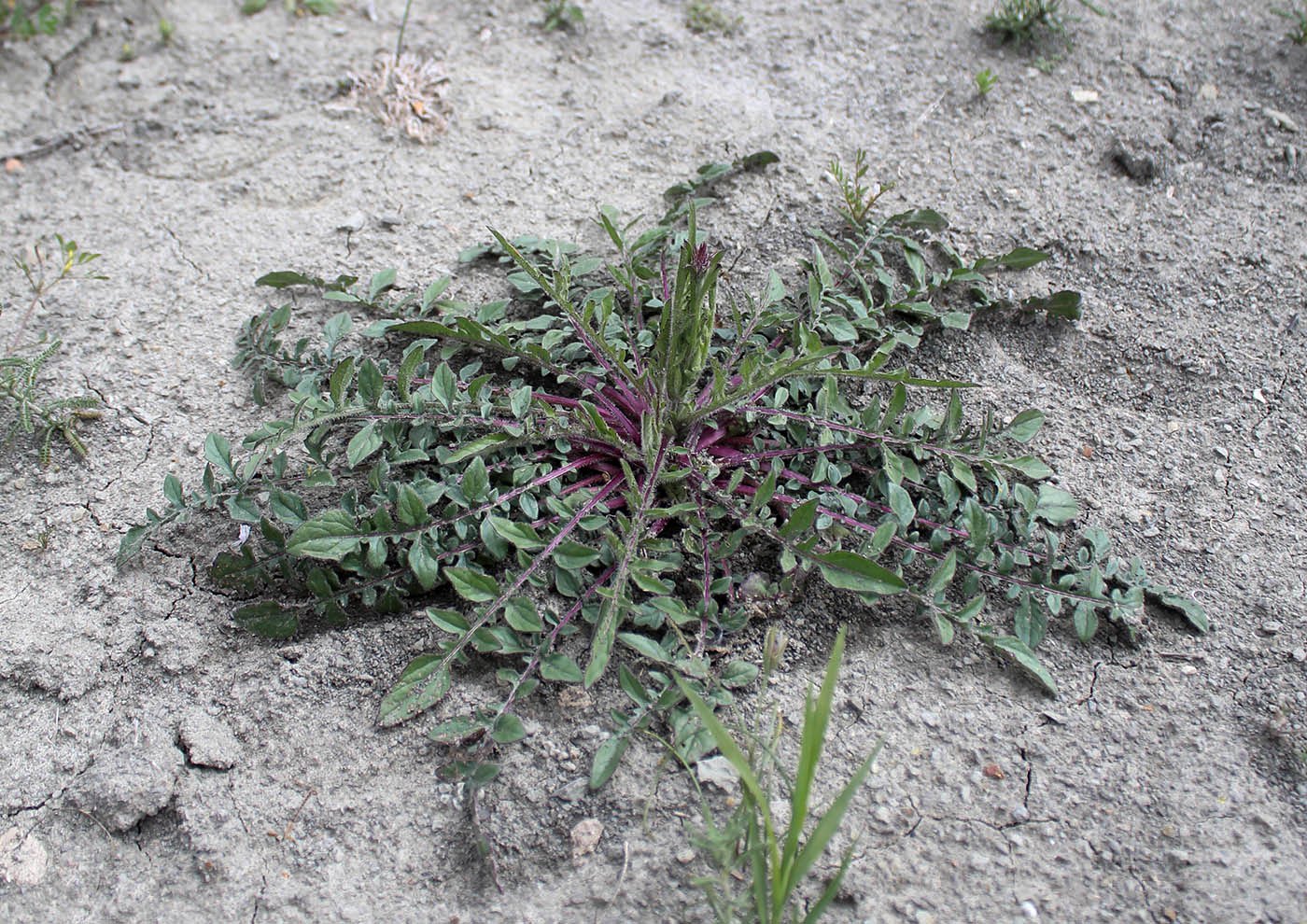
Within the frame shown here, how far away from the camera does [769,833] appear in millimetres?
Answer: 1362

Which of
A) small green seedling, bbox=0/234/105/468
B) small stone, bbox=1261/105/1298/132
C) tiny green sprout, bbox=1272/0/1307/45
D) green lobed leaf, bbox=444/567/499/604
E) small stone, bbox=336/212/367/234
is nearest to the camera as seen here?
green lobed leaf, bbox=444/567/499/604

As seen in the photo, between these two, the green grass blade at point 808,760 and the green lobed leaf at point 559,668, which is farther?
the green lobed leaf at point 559,668

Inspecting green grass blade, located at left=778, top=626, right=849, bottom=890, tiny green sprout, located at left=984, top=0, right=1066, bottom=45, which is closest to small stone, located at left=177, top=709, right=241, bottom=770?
green grass blade, located at left=778, top=626, right=849, bottom=890

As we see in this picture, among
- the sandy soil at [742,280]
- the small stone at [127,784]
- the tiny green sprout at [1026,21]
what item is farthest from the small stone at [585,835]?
the tiny green sprout at [1026,21]

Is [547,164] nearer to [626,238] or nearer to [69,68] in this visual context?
[626,238]

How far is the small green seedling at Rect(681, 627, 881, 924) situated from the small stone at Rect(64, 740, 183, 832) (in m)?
0.98

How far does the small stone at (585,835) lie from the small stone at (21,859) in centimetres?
92

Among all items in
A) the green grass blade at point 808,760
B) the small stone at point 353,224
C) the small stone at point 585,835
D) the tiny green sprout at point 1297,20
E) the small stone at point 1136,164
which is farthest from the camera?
the tiny green sprout at point 1297,20

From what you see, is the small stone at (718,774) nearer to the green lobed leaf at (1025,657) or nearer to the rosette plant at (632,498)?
the rosette plant at (632,498)

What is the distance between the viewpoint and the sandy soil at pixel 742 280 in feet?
5.32

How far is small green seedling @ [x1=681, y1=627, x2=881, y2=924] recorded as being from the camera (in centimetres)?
133

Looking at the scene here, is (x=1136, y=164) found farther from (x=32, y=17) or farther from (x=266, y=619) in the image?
(x=32, y=17)

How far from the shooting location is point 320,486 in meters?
2.11

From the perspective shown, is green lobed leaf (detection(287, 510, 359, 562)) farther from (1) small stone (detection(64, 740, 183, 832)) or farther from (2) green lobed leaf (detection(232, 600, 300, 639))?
(1) small stone (detection(64, 740, 183, 832))
